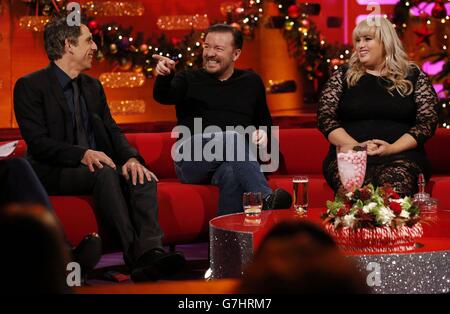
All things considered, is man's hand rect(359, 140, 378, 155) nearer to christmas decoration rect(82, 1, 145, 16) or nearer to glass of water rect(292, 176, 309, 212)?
glass of water rect(292, 176, 309, 212)

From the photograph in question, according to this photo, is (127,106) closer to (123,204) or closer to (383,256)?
(123,204)

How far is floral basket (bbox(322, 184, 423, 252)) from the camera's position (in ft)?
9.78

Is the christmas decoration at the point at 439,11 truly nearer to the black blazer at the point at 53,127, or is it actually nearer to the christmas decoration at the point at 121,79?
the christmas decoration at the point at 121,79

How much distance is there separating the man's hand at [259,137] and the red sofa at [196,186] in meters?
0.28

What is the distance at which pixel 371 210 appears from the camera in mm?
2994

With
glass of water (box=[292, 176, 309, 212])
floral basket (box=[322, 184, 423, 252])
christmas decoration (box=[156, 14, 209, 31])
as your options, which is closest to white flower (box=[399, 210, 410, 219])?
floral basket (box=[322, 184, 423, 252])

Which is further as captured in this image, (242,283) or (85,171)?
(85,171)

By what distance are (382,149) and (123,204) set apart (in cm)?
138

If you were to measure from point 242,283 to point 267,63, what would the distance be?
26.2 feet

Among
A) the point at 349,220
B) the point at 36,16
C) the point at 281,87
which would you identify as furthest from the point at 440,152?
the point at 281,87

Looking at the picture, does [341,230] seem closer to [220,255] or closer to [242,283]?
[220,255]

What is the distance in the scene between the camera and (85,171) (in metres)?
4.10

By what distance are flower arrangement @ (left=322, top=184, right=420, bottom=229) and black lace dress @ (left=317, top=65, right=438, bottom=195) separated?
1.38 m
